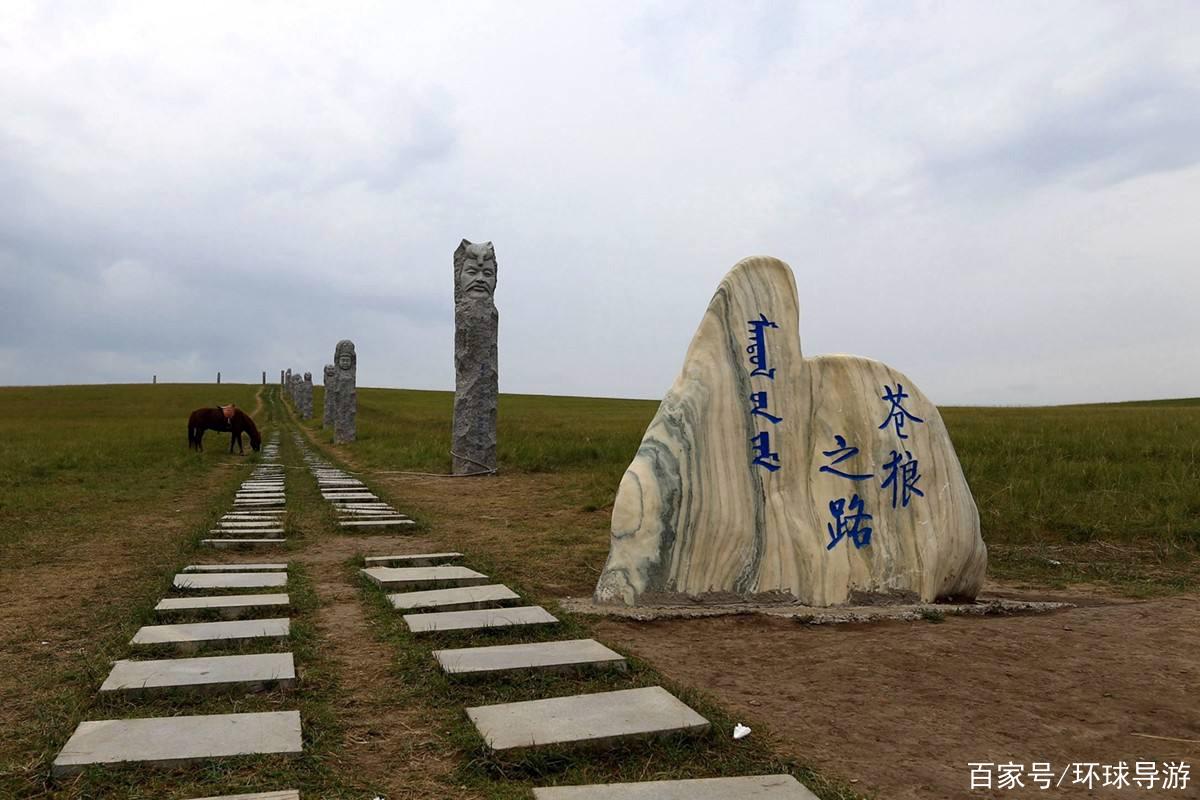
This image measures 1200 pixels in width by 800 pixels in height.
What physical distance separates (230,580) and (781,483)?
Result: 11.7ft

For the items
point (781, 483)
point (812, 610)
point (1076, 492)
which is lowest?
point (812, 610)

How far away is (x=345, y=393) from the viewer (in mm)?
21562

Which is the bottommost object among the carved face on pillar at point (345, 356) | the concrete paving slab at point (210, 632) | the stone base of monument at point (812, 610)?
the stone base of monument at point (812, 610)

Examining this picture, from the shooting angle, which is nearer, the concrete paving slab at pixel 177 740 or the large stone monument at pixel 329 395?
the concrete paving slab at pixel 177 740

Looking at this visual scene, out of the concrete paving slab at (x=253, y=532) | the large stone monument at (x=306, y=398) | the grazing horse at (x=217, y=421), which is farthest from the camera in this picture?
the large stone monument at (x=306, y=398)

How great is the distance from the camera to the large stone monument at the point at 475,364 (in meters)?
13.2

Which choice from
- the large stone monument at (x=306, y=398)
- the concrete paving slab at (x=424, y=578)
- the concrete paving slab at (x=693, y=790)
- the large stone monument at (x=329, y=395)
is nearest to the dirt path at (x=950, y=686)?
the concrete paving slab at (x=693, y=790)

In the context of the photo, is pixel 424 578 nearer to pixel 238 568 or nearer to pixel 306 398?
pixel 238 568

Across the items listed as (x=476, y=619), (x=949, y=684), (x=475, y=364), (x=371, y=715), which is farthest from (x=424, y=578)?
(x=475, y=364)

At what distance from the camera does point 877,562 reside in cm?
526

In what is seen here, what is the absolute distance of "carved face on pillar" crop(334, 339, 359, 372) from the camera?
22.0 metres

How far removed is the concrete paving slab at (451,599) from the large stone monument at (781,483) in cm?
63

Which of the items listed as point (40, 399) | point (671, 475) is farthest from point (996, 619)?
point (40, 399)

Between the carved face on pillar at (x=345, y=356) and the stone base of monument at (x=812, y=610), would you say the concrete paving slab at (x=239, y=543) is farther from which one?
the carved face on pillar at (x=345, y=356)
